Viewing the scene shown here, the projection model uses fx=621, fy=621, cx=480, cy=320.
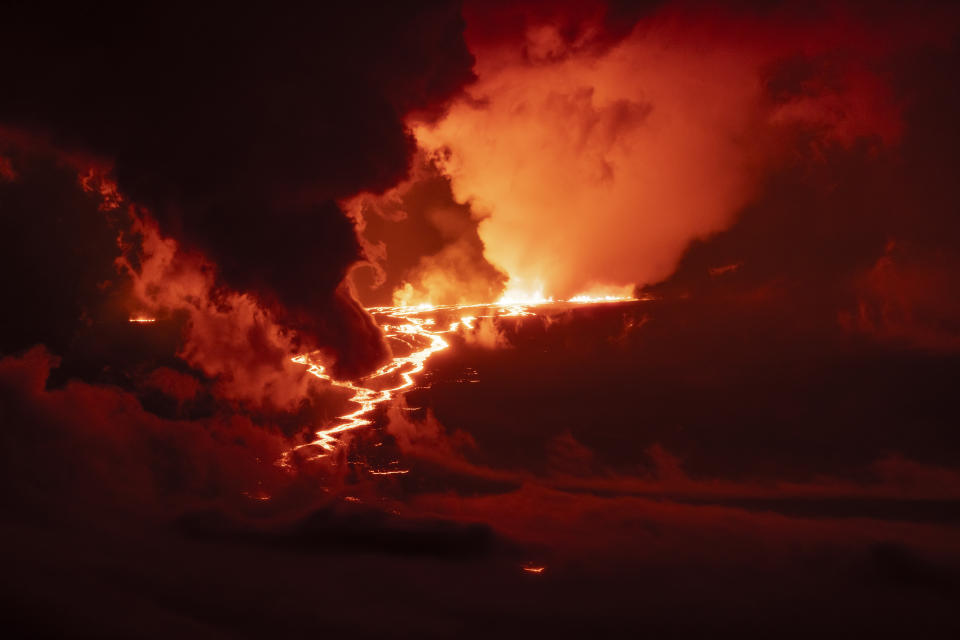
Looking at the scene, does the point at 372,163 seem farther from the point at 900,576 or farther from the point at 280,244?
the point at 900,576

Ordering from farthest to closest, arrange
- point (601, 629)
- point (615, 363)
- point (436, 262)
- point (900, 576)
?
point (436, 262) < point (615, 363) < point (900, 576) < point (601, 629)

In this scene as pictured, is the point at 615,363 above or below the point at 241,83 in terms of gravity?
below

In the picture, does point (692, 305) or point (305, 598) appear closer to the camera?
point (305, 598)

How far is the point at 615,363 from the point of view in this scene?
7.73 m

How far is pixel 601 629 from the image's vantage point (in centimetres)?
243

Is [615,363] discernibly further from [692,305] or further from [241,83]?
[241,83]

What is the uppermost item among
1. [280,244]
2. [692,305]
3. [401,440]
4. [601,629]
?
[692,305]

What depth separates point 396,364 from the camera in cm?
821

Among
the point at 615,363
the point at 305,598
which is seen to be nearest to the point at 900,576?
the point at 305,598

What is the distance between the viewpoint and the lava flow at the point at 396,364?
5035 mm

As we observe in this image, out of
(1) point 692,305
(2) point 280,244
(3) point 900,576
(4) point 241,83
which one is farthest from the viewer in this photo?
(1) point 692,305

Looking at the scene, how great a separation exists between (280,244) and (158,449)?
233 centimetres

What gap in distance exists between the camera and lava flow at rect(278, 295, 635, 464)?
5035mm

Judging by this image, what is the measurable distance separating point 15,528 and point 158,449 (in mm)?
1295
